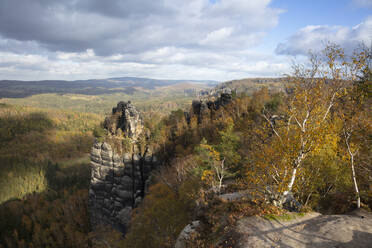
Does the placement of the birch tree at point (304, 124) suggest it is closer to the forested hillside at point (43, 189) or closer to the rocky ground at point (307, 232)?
the rocky ground at point (307, 232)

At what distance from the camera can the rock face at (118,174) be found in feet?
152

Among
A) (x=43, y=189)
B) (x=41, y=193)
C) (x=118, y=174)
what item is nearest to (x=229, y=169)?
(x=118, y=174)

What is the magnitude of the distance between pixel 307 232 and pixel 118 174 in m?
44.0

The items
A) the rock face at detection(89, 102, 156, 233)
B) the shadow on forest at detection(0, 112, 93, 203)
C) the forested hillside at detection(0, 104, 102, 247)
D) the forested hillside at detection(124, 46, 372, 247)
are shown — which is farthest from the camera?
the shadow on forest at detection(0, 112, 93, 203)

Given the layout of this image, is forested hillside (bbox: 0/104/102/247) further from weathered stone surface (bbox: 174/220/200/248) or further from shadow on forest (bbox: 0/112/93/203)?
weathered stone surface (bbox: 174/220/200/248)

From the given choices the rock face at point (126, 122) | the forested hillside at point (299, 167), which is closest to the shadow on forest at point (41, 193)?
the rock face at point (126, 122)

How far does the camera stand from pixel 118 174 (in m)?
46.8

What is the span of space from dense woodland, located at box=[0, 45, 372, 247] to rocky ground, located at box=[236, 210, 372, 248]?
3.02 feet

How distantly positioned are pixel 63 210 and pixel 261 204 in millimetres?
83342

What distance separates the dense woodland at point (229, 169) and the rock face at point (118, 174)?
3365 mm

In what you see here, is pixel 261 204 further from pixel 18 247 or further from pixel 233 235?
pixel 18 247

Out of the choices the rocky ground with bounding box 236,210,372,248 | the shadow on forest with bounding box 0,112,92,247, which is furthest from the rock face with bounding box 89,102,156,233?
the rocky ground with bounding box 236,210,372,248

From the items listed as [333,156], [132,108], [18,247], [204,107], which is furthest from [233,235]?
[18,247]

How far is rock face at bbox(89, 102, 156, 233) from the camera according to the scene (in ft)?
152
